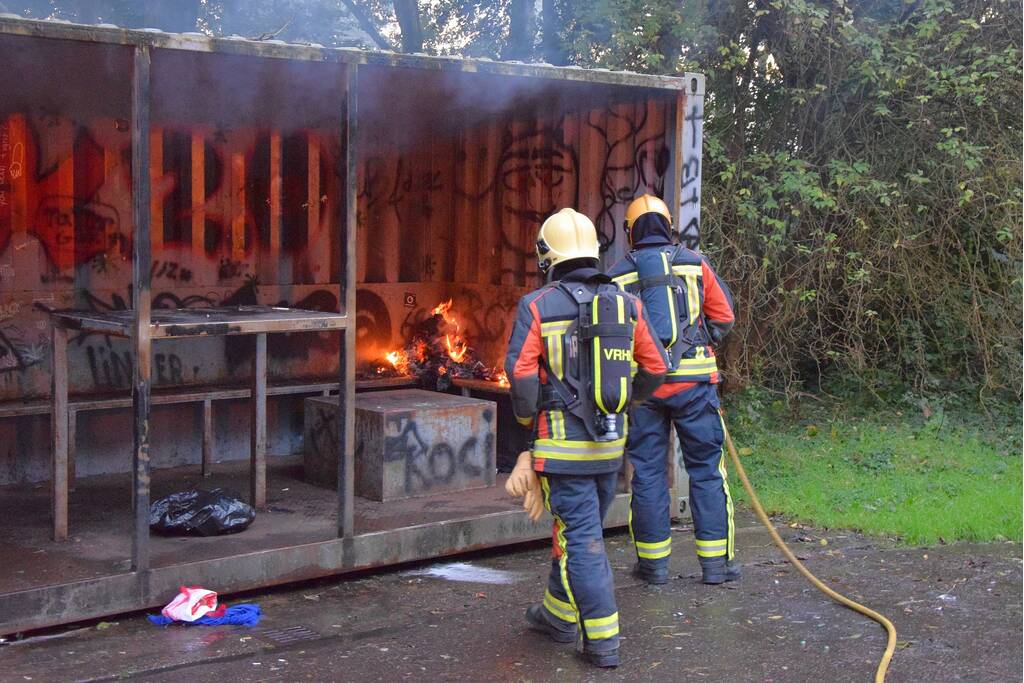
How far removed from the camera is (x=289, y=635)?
213 inches

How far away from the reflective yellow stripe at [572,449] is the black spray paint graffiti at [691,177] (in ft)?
8.38

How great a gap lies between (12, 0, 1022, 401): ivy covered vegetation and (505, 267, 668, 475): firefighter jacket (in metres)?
4.98

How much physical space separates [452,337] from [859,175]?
3.73 m

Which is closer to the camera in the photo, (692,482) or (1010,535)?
(692,482)

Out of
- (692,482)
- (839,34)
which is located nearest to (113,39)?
(692,482)

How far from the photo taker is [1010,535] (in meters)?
7.64

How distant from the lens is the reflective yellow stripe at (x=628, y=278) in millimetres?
6262

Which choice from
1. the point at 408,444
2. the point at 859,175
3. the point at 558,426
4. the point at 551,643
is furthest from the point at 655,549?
the point at 859,175

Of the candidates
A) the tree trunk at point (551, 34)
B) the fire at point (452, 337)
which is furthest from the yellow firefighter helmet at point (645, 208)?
the tree trunk at point (551, 34)

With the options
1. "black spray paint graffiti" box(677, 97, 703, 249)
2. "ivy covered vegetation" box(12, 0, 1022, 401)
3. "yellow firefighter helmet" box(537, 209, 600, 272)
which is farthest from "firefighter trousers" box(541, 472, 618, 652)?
"ivy covered vegetation" box(12, 0, 1022, 401)

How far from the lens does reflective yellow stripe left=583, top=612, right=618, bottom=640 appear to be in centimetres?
505

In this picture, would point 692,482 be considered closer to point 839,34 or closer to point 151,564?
point 151,564

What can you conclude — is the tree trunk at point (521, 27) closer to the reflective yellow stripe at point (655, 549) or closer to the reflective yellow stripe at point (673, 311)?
the reflective yellow stripe at point (673, 311)

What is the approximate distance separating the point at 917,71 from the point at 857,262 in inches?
66.1
